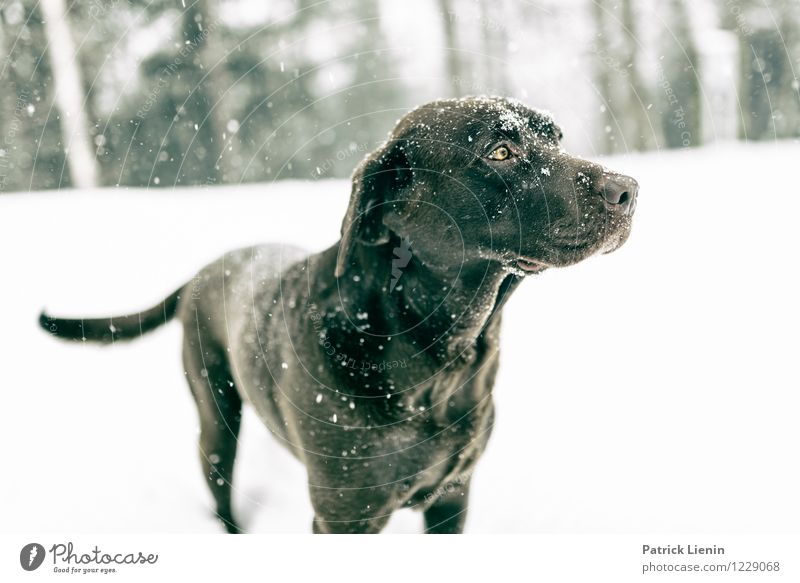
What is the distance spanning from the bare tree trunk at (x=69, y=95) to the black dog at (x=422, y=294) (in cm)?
282

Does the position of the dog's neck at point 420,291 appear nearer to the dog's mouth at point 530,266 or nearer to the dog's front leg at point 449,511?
the dog's mouth at point 530,266

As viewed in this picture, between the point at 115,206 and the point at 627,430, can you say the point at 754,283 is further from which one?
the point at 115,206

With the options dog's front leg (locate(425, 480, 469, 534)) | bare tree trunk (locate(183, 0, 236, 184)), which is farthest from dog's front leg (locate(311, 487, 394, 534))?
bare tree trunk (locate(183, 0, 236, 184))

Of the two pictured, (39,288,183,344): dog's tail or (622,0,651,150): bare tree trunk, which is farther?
(622,0,651,150): bare tree trunk

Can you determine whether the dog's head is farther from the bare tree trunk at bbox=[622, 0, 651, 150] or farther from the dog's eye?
the bare tree trunk at bbox=[622, 0, 651, 150]

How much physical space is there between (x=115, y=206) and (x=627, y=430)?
14.2ft

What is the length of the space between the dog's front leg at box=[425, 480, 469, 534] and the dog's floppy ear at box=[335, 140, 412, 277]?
973 millimetres

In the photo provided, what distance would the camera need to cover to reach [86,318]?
105 inches

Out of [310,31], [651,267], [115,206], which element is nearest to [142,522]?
[115,206]

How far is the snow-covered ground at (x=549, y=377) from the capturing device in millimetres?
2672

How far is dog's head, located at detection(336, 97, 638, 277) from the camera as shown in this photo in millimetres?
1844

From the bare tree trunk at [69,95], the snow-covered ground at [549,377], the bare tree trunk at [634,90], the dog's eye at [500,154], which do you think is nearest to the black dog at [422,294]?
the dog's eye at [500,154]

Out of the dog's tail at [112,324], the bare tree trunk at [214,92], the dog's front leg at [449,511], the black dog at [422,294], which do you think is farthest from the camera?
the bare tree trunk at [214,92]

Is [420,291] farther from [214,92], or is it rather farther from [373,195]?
[214,92]
